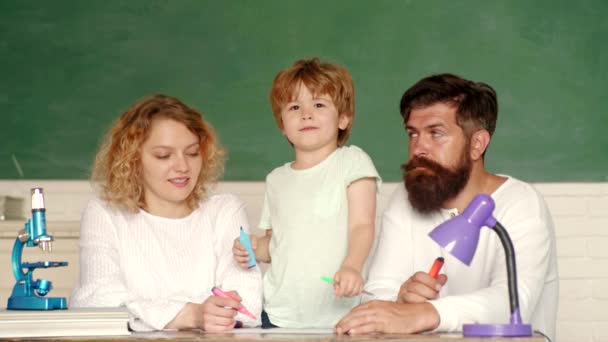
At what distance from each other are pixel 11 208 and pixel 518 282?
2490mm

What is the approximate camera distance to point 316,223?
308 cm

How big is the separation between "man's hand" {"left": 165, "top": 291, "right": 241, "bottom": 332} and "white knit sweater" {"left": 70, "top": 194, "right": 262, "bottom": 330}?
3.4 inches

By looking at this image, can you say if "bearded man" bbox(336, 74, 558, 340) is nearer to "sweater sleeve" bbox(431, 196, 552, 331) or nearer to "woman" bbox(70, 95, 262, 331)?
"sweater sleeve" bbox(431, 196, 552, 331)

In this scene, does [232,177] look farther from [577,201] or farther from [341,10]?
[577,201]

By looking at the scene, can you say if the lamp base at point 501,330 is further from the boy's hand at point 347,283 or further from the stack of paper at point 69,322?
the stack of paper at point 69,322

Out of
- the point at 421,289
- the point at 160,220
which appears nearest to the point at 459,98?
the point at 421,289

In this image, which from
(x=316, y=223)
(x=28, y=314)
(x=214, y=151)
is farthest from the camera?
(x=214, y=151)

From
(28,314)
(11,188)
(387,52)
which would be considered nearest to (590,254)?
(387,52)

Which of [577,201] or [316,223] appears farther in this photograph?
[577,201]

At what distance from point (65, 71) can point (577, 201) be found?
2.27m

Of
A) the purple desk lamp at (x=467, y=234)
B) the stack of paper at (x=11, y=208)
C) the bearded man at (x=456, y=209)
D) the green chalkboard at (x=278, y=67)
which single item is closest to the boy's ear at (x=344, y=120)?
the bearded man at (x=456, y=209)

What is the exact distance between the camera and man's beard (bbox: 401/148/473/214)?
10.3 feet

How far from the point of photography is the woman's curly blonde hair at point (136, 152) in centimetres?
323

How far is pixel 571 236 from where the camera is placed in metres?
4.45
